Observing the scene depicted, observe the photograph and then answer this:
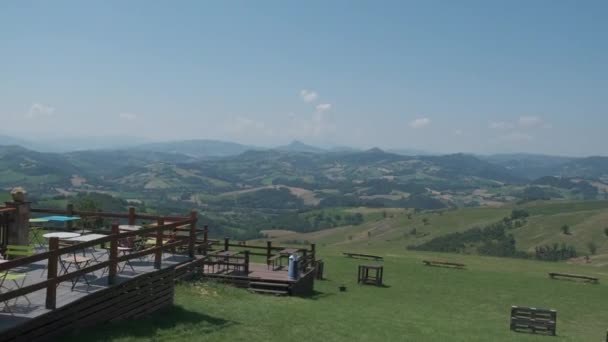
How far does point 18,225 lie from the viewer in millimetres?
14242

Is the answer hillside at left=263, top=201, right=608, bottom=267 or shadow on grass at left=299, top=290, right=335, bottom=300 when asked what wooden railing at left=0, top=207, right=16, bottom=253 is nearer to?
shadow on grass at left=299, top=290, right=335, bottom=300

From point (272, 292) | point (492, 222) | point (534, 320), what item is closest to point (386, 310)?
point (272, 292)

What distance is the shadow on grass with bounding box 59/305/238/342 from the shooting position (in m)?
10.3

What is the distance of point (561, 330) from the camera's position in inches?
728

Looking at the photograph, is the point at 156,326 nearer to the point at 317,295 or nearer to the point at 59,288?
the point at 59,288

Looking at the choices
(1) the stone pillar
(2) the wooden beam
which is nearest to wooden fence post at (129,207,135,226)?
(2) the wooden beam

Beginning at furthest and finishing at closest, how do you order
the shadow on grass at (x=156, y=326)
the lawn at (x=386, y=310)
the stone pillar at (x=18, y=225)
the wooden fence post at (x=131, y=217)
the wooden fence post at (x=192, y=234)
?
1. the wooden fence post at (x=131, y=217)
2. the wooden fence post at (x=192, y=234)
3. the stone pillar at (x=18, y=225)
4. the lawn at (x=386, y=310)
5. the shadow on grass at (x=156, y=326)

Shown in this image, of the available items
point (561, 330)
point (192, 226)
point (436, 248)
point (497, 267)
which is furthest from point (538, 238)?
point (192, 226)

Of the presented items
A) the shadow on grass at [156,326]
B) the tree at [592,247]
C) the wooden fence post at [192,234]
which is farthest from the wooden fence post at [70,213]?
the tree at [592,247]

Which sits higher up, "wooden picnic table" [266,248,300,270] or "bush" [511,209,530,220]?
"wooden picnic table" [266,248,300,270]

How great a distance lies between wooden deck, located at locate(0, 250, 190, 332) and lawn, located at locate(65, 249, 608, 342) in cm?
83

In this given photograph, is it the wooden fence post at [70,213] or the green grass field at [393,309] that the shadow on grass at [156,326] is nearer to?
the green grass field at [393,309]

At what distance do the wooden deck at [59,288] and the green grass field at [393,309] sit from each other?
30.4 inches

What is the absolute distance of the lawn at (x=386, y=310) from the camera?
12.3 m
